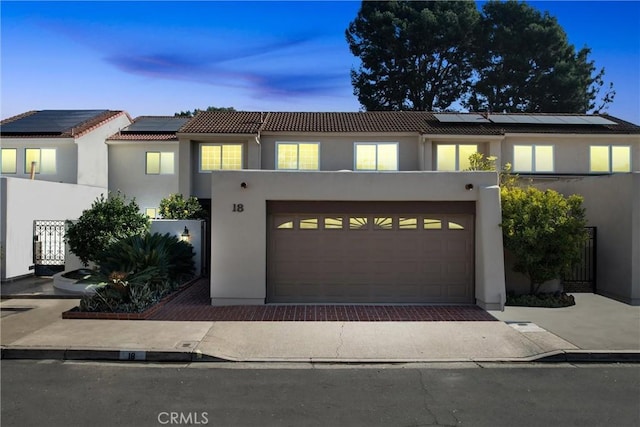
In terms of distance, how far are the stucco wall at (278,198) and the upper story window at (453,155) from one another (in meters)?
10.0

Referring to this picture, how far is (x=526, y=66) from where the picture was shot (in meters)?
37.5

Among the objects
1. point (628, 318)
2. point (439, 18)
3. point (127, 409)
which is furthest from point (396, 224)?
point (439, 18)

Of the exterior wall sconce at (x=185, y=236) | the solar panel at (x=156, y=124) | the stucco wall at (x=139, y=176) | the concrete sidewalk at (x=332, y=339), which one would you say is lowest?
the concrete sidewalk at (x=332, y=339)

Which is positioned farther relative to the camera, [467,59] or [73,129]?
[467,59]

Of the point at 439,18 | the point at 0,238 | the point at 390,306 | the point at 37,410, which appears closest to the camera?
the point at 37,410

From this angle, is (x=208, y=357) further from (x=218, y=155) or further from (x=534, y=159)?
(x=534, y=159)

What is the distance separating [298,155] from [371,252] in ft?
34.1

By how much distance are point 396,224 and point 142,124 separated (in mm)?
20450

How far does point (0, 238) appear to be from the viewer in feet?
51.0

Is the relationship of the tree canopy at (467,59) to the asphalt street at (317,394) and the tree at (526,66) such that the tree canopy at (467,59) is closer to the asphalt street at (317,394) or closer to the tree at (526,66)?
the tree at (526,66)

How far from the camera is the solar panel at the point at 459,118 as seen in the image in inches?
896

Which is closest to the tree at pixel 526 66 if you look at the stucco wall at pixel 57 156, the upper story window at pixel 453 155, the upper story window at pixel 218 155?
the upper story window at pixel 453 155

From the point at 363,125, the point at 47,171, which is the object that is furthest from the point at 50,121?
the point at 363,125

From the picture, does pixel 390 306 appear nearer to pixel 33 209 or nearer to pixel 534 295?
pixel 534 295
